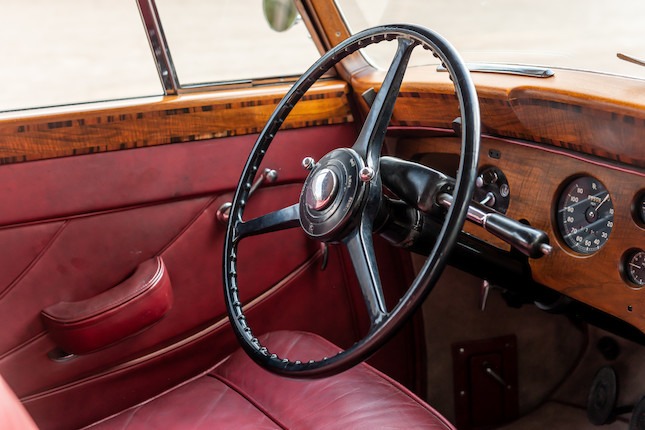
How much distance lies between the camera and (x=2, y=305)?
5.00 ft

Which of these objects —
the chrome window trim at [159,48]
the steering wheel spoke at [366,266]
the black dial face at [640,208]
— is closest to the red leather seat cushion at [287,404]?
the steering wheel spoke at [366,266]

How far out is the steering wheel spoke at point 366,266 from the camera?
1.13 m

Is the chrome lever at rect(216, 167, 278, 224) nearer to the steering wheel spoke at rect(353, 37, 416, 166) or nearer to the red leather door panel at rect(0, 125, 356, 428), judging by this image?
the red leather door panel at rect(0, 125, 356, 428)

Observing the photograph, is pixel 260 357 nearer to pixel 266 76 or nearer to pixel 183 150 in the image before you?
pixel 183 150

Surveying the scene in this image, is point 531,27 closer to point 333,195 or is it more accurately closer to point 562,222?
point 562,222

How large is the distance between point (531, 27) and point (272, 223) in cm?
79

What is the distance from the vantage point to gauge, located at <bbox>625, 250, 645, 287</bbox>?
1.22 metres

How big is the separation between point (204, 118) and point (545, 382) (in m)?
1.25

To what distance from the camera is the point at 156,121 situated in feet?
5.40

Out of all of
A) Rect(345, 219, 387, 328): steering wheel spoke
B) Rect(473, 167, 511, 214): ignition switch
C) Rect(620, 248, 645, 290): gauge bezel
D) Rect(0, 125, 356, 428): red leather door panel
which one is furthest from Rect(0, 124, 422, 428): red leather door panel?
Rect(620, 248, 645, 290): gauge bezel

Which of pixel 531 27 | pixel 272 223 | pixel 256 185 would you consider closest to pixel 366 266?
pixel 272 223

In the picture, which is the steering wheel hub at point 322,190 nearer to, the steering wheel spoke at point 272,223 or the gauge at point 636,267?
the steering wheel spoke at point 272,223

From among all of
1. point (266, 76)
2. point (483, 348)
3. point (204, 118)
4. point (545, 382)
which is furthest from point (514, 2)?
point (545, 382)

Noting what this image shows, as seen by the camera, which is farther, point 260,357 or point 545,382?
point 545,382
